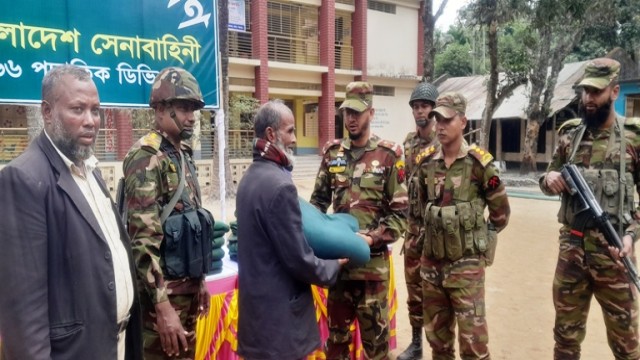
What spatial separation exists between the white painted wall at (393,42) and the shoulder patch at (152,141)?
19.9m

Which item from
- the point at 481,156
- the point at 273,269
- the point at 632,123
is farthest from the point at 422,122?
the point at 273,269

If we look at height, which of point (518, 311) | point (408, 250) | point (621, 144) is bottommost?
point (518, 311)

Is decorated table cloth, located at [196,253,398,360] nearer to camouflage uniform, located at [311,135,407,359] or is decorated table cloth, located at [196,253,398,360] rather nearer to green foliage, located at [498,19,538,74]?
camouflage uniform, located at [311,135,407,359]

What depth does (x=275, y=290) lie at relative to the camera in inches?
85.5

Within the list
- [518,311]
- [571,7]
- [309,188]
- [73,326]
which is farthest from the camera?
[309,188]

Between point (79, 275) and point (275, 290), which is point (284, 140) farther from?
point (79, 275)

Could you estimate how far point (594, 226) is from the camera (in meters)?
2.98

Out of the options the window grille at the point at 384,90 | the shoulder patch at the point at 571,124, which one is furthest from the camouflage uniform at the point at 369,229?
the window grille at the point at 384,90

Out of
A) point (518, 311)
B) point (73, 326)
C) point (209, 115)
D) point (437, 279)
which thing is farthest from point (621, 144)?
point (209, 115)

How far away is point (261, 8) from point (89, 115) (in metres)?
17.3

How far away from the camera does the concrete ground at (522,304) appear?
4008 mm

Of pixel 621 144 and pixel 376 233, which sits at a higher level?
pixel 621 144

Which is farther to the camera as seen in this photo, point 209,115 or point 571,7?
point 209,115

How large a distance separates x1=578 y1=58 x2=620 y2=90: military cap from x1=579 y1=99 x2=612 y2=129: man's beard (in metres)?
0.13
